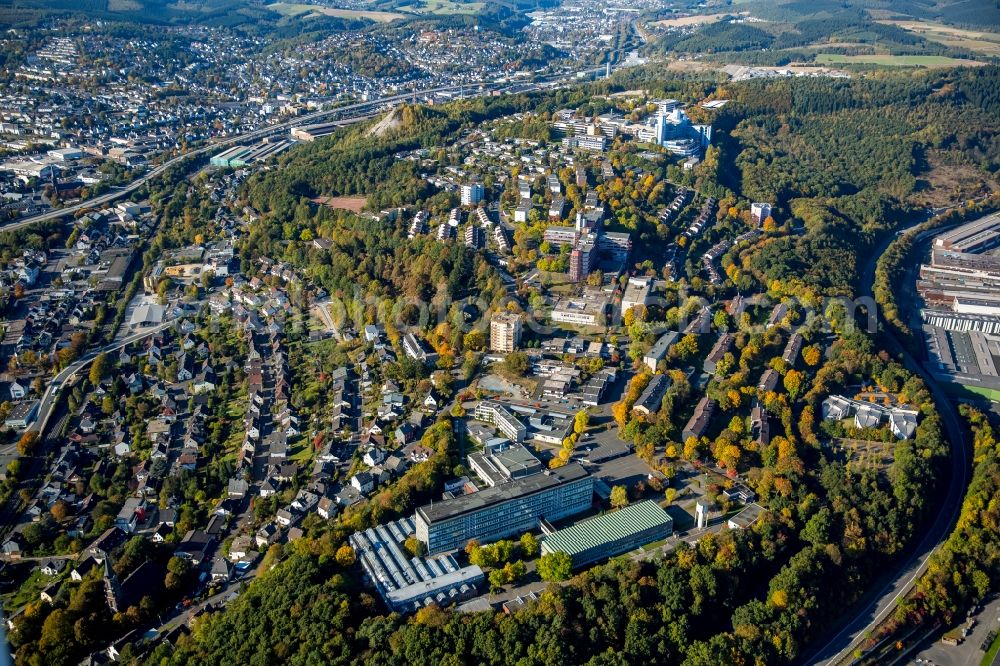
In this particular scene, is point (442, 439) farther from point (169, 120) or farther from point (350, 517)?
point (169, 120)

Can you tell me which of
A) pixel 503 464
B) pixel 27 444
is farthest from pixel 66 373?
pixel 503 464

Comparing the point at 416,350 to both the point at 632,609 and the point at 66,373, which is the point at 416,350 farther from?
the point at 632,609

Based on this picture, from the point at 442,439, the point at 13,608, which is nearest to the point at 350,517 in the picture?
the point at 442,439

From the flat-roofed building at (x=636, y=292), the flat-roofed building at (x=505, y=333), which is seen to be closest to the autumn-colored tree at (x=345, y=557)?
the flat-roofed building at (x=505, y=333)

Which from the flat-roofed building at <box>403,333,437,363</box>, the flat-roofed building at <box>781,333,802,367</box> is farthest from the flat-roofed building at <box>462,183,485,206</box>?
the flat-roofed building at <box>781,333,802,367</box>

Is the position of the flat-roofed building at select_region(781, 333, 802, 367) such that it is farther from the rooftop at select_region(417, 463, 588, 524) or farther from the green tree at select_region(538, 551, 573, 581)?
the green tree at select_region(538, 551, 573, 581)
